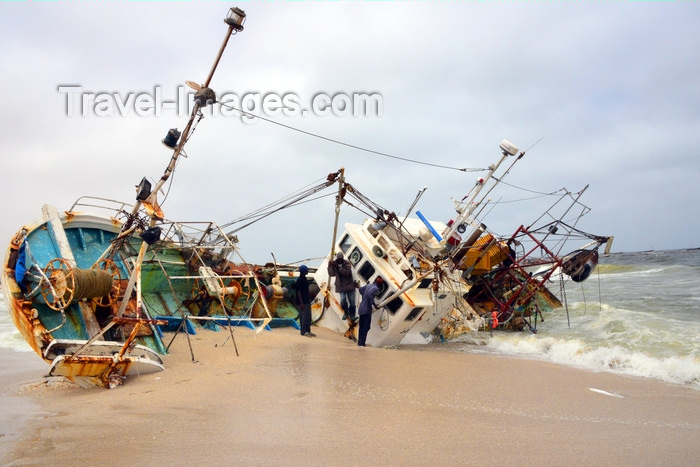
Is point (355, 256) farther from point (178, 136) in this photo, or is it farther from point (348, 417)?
point (348, 417)

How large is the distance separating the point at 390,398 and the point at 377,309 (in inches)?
215

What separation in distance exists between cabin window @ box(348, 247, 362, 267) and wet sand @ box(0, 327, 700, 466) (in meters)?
4.09

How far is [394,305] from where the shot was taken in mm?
11805

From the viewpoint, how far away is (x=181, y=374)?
7328mm

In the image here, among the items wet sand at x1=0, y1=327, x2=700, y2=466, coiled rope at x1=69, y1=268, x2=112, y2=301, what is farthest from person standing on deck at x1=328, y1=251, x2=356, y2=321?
coiled rope at x1=69, y1=268, x2=112, y2=301

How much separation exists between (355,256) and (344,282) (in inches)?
34.6

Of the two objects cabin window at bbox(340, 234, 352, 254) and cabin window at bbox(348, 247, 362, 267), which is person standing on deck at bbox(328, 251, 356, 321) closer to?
cabin window at bbox(348, 247, 362, 267)

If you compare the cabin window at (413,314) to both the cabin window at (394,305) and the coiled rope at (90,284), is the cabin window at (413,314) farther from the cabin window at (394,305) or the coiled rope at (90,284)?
the coiled rope at (90,284)

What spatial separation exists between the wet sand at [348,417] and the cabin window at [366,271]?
3.70 meters

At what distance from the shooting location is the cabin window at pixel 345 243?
13.5 metres

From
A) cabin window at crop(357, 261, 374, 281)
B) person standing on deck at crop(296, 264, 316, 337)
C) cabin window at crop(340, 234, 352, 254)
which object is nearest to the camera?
person standing on deck at crop(296, 264, 316, 337)

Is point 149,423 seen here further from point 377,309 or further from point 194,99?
point 377,309

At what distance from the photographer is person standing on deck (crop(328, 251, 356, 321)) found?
40.3ft

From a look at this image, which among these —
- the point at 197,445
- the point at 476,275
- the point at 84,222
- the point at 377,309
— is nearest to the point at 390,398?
the point at 197,445
